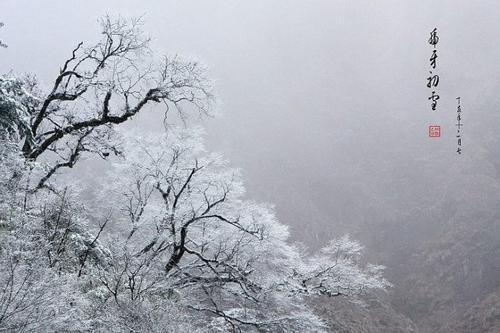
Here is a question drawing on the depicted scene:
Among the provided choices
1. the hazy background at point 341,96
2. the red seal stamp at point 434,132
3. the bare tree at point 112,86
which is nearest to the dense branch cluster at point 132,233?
the bare tree at point 112,86

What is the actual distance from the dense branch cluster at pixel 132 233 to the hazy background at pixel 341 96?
982cm

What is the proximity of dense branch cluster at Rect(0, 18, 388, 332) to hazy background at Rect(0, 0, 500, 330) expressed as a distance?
9822 mm

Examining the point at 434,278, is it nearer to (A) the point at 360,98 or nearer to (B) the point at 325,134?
(B) the point at 325,134

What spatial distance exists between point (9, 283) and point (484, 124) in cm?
3977

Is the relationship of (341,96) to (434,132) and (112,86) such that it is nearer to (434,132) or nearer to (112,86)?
(434,132)

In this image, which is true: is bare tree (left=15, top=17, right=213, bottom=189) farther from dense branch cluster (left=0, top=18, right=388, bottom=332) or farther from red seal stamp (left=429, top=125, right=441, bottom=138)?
red seal stamp (left=429, top=125, right=441, bottom=138)

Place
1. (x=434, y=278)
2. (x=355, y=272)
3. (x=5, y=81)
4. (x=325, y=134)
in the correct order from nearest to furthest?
1. (x=5, y=81)
2. (x=355, y=272)
3. (x=434, y=278)
4. (x=325, y=134)

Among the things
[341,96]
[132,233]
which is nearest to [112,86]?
[132,233]

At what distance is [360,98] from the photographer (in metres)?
47.6

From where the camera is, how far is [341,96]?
158 ft

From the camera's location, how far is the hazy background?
109 ft

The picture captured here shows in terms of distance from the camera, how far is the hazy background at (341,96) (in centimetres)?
3319

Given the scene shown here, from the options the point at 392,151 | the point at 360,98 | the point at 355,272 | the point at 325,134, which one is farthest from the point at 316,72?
the point at 355,272

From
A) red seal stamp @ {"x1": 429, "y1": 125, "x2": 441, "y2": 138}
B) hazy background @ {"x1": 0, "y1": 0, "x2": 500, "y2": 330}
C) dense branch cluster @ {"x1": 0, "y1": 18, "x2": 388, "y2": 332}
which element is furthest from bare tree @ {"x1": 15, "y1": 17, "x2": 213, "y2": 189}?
red seal stamp @ {"x1": 429, "y1": 125, "x2": 441, "y2": 138}
